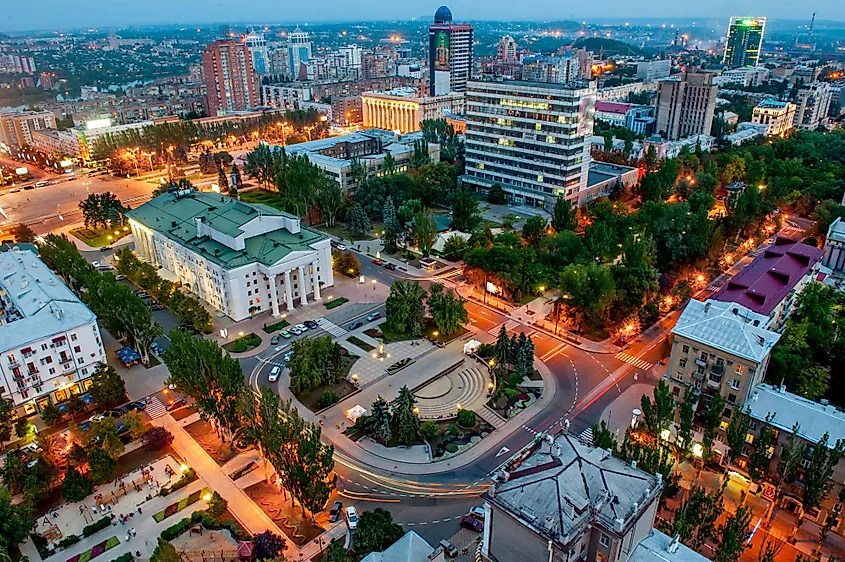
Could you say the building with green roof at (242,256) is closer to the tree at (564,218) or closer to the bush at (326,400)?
the bush at (326,400)

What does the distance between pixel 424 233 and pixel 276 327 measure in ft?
111

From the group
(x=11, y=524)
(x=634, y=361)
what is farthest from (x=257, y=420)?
(x=634, y=361)

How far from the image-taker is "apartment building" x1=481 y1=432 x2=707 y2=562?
27.7 metres

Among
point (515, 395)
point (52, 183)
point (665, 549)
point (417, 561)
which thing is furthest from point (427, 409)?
point (52, 183)

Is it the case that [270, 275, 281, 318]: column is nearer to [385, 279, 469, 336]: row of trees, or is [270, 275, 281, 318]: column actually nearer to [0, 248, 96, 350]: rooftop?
[385, 279, 469, 336]: row of trees

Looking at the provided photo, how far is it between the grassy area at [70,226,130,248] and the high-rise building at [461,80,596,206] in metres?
77.5

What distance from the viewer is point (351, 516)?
152ft

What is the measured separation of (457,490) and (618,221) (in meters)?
63.7

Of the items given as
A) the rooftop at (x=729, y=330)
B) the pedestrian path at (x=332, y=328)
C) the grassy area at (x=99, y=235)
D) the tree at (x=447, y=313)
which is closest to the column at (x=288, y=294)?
the pedestrian path at (x=332, y=328)

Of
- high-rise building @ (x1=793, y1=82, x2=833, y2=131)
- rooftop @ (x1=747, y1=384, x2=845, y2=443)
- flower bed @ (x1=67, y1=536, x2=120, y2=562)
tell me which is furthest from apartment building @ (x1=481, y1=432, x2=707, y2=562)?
high-rise building @ (x1=793, y1=82, x2=833, y2=131)

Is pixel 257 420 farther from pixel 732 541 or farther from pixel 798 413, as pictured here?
pixel 798 413

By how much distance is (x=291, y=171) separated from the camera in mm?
118062

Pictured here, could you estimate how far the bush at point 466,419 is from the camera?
5841cm

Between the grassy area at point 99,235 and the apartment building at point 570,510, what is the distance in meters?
106
